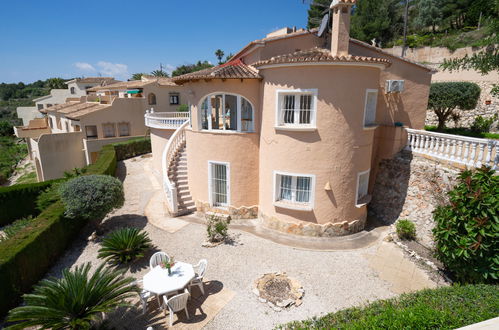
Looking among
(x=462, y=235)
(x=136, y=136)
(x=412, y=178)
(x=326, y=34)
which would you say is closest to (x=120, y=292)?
(x=462, y=235)

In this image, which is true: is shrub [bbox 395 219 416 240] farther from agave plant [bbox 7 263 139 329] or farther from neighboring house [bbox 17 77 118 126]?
neighboring house [bbox 17 77 118 126]

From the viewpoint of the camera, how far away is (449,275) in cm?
1131

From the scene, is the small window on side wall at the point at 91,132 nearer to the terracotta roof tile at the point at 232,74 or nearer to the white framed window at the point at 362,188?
the terracotta roof tile at the point at 232,74

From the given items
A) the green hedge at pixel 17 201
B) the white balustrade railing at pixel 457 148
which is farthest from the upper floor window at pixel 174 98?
the white balustrade railing at pixel 457 148

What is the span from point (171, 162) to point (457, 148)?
16.9 m

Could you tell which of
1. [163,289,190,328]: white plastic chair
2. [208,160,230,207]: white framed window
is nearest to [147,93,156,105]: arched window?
[208,160,230,207]: white framed window

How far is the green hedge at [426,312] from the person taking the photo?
20.1 feet

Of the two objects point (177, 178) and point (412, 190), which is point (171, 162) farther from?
point (412, 190)

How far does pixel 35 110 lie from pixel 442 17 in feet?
310

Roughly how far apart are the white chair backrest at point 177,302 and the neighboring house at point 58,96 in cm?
7017

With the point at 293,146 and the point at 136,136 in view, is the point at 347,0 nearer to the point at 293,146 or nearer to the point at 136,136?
the point at 293,146

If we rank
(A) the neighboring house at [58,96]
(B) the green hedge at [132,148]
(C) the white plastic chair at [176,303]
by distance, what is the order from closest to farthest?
1. (C) the white plastic chair at [176,303]
2. (B) the green hedge at [132,148]
3. (A) the neighboring house at [58,96]

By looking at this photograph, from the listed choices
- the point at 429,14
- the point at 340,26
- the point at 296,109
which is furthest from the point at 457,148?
the point at 429,14

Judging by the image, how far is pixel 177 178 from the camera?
1861cm
